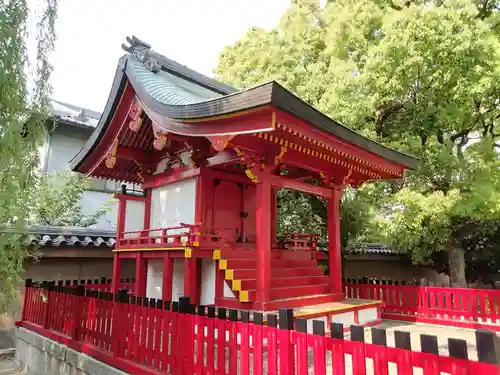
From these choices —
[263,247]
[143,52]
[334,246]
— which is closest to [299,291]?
[263,247]

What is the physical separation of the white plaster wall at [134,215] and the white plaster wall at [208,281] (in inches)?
96.5

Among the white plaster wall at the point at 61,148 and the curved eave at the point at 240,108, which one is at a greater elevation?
the white plaster wall at the point at 61,148

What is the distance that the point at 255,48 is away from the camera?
14.5 metres

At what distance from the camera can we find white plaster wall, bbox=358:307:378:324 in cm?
780

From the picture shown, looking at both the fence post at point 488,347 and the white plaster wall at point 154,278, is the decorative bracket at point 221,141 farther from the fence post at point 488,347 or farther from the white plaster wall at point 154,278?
the fence post at point 488,347

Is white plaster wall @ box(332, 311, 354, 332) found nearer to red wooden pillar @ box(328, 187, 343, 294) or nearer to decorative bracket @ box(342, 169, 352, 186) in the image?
red wooden pillar @ box(328, 187, 343, 294)

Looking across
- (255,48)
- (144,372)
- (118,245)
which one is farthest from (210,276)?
(255,48)

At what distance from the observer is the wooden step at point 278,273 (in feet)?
21.9

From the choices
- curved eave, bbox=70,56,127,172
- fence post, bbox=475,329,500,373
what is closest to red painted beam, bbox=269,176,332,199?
curved eave, bbox=70,56,127,172

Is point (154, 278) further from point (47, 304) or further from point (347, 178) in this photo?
point (347, 178)

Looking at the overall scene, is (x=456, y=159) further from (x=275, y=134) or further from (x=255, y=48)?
(x=255, y=48)

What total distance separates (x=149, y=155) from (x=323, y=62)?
6.31 metres

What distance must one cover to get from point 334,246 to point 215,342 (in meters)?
4.97

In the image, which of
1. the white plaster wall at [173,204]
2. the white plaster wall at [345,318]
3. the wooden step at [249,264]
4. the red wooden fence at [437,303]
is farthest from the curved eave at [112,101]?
the red wooden fence at [437,303]
